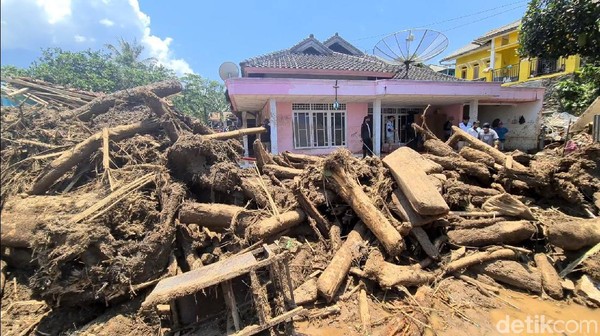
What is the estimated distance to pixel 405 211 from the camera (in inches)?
150

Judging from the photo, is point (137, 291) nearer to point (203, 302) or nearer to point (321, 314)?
point (203, 302)

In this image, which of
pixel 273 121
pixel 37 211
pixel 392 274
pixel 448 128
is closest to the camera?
pixel 37 211

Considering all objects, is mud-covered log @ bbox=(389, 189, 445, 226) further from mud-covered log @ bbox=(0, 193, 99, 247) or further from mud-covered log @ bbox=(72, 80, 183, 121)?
mud-covered log @ bbox=(72, 80, 183, 121)

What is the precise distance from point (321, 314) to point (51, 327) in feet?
8.93

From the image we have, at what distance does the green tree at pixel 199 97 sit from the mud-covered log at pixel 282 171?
22413mm

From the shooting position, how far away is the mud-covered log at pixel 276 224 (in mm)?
3498

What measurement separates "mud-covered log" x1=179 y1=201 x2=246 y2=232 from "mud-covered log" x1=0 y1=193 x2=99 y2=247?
1.00 meters

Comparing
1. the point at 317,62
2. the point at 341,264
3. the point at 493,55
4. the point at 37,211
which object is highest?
the point at 493,55

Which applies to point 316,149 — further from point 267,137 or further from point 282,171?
point 282,171

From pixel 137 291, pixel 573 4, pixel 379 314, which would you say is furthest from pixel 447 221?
pixel 573 4

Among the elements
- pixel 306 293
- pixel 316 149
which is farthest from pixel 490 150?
pixel 316 149

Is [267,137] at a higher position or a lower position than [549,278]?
higher

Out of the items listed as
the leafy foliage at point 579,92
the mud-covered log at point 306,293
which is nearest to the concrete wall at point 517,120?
the leafy foliage at point 579,92

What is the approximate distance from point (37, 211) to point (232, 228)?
82.0 inches
